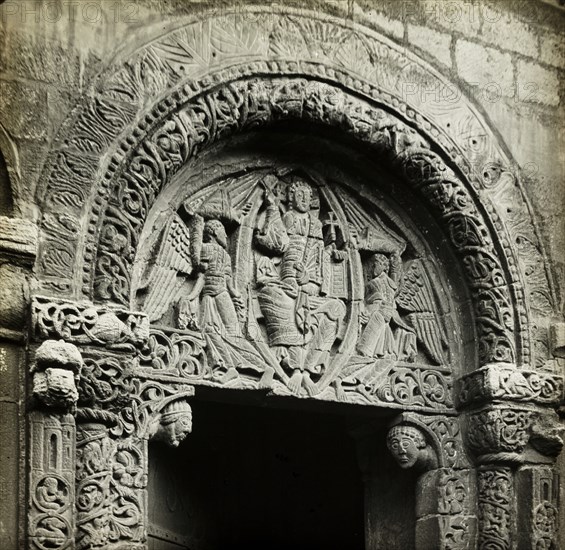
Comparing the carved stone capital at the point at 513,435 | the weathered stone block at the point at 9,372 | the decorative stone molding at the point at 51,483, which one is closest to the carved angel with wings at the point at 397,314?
the carved stone capital at the point at 513,435

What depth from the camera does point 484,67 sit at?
10.8m

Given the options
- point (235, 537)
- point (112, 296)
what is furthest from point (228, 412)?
point (112, 296)

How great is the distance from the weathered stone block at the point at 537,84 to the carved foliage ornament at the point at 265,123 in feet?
3.11

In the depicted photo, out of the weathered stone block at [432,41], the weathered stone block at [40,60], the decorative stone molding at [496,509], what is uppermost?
the weathered stone block at [432,41]

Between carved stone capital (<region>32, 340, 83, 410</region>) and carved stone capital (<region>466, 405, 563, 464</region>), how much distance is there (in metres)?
2.88

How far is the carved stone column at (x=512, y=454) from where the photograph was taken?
10180mm

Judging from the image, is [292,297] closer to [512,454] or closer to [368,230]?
[368,230]

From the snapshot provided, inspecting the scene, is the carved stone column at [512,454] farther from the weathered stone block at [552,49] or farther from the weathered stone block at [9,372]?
the weathered stone block at [9,372]

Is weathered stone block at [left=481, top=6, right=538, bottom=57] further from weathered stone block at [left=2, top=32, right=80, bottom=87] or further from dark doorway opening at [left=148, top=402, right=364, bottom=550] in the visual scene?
weathered stone block at [left=2, top=32, right=80, bottom=87]

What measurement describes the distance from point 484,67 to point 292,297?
85.1 inches

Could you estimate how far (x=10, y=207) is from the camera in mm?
8891

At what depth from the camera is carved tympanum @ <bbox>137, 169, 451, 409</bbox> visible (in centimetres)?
968

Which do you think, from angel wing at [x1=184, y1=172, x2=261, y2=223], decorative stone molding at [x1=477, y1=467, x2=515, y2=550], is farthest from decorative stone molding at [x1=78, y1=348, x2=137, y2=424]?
→ decorative stone molding at [x1=477, y1=467, x2=515, y2=550]

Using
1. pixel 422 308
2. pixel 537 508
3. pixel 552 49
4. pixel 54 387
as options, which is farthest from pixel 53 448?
pixel 552 49
